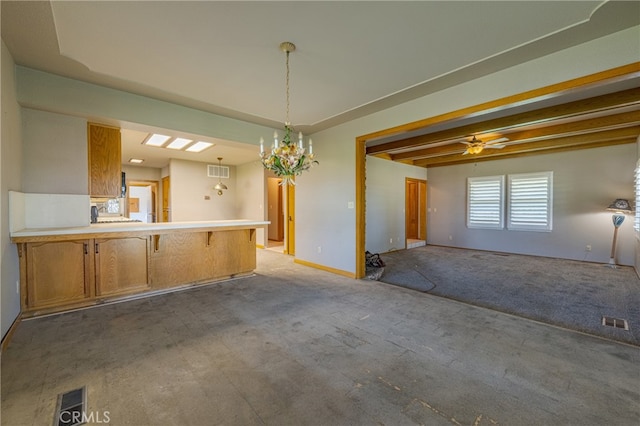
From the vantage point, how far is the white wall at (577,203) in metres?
5.69

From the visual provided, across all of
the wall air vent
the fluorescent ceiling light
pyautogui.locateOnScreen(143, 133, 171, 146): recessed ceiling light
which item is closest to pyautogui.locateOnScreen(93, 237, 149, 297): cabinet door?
pyautogui.locateOnScreen(143, 133, 171, 146): recessed ceiling light

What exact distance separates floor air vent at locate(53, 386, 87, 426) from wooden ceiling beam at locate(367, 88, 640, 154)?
19.0 ft

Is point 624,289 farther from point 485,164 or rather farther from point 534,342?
point 485,164

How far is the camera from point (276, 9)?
6.61ft

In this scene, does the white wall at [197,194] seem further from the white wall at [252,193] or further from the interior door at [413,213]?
the interior door at [413,213]

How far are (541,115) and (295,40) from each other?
3898 millimetres

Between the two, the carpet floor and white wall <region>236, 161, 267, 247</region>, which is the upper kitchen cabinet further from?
the carpet floor

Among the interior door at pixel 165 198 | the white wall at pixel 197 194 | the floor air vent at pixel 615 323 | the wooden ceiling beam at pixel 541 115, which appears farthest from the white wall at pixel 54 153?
the floor air vent at pixel 615 323

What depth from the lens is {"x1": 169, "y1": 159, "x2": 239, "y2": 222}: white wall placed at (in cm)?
781

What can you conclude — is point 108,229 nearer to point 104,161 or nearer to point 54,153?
point 104,161

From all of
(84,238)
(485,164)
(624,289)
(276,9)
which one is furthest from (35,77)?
(485,164)

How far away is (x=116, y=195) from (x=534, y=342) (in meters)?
5.29

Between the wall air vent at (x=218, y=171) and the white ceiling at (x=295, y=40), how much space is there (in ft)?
16.7

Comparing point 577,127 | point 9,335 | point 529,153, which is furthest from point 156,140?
point 529,153
